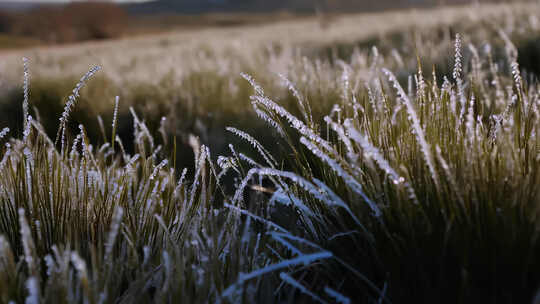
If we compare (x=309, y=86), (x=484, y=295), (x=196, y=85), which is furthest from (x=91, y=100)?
(x=484, y=295)

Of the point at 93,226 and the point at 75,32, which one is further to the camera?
the point at 75,32

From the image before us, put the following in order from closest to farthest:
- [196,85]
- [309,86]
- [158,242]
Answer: [158,242] → [309,86] → [196,85]

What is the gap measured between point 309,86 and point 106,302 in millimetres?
2199

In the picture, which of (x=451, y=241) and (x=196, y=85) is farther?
(x=196, y=85)

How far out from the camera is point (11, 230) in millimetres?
1439

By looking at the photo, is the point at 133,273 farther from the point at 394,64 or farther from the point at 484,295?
the point at 394,64

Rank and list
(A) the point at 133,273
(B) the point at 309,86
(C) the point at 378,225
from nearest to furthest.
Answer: (C) the point at 378,225 → (A) the point at 133,273 → (B) the point at 309,86

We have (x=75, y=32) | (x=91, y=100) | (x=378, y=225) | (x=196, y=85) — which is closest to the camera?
(x=378, y=225)

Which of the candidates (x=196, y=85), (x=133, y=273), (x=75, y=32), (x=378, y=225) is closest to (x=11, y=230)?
(x=133, y=273)

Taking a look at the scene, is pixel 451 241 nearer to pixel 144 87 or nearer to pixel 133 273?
pixel 133 273

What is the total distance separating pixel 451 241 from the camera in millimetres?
1089

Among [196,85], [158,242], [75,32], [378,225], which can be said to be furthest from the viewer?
[75,32]

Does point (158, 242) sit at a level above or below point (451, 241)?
below

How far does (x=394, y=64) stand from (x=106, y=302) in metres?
3.63
